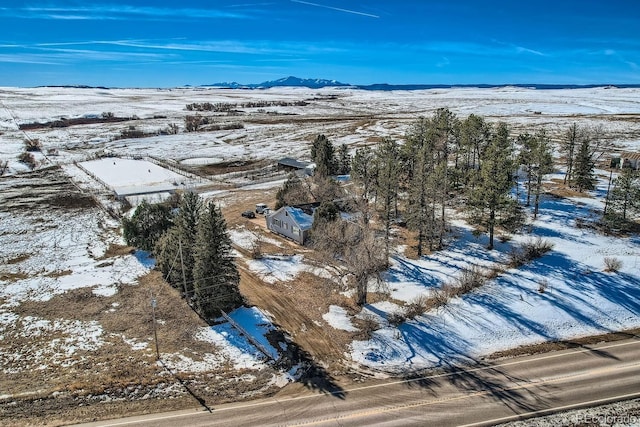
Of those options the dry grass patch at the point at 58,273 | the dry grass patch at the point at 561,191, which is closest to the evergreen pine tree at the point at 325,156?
the dry grass patch at the point at 561,191

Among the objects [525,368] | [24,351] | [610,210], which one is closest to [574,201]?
[610,210]

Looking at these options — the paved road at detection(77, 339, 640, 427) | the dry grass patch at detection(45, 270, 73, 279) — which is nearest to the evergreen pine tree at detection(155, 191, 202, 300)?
the dry grass patch at detection(45, 270, 73, 279)

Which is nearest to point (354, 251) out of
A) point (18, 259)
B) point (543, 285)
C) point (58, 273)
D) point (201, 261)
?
point (201, 261)

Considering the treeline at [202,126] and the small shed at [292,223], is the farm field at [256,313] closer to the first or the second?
the small shed at [292,223]

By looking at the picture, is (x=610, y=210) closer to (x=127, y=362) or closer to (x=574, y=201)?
(x=574, y=201)

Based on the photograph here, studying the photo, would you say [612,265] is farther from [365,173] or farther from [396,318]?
[365,173]

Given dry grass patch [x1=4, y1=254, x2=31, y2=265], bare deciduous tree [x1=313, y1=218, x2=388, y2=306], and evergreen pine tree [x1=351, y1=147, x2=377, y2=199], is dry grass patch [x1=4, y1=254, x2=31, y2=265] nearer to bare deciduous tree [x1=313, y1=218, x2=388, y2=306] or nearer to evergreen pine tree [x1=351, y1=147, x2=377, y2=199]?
bare deciduous tree [x1=313, y1=218, x2=388, y2=306]
